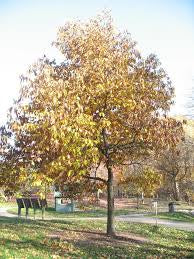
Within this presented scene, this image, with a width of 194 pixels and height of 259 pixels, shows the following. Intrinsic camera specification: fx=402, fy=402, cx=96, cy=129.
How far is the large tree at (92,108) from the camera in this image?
1161 centimetres

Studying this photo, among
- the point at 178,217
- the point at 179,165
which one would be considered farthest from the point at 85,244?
the point at 179,165

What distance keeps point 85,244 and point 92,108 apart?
4.87 metres

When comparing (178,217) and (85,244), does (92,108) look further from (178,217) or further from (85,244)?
(178,217)

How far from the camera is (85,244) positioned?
46.4 feet

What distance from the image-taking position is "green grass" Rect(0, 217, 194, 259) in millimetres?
11998

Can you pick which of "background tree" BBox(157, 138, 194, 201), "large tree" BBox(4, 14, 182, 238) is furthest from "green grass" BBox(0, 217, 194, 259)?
"background tree" BBox(157, 138, 194, 201)

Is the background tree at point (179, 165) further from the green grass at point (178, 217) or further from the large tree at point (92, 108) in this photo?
the large tree at point (92, 108)

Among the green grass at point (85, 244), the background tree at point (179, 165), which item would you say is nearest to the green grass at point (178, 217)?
the green grass at point (85, 244)

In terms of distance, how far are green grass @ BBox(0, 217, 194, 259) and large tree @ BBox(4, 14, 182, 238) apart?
1.74 meters

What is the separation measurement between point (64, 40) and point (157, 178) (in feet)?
23.4

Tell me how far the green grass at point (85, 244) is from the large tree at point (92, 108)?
1.74m

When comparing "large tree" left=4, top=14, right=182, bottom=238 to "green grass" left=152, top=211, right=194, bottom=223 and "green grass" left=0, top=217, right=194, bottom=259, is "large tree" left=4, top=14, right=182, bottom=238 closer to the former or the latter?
"green grass" left=0, top=217, right=194, bottom=259

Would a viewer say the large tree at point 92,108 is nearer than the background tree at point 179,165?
Yes

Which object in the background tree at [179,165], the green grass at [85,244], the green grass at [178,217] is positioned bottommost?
the green grass at [178,217]
